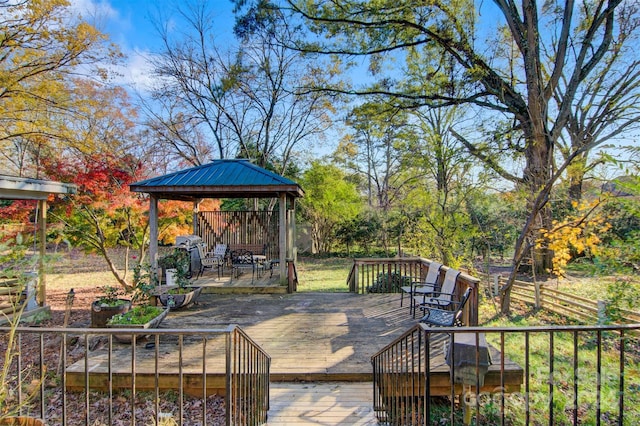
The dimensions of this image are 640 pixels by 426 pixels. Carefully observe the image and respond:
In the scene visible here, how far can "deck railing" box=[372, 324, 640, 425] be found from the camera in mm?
2236

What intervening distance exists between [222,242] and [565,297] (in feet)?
30.7

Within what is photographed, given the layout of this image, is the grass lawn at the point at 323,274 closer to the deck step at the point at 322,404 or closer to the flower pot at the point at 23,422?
the deck step at the point at 322,404

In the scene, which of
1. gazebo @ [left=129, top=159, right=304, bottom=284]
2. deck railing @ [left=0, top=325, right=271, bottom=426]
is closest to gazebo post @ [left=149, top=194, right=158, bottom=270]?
gazebo @ [left=129, top=159, right=304, bottom=284]

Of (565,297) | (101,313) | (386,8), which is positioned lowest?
(565,297)

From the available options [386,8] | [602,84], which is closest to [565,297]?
[602,84]

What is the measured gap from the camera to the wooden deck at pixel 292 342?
3537 mm

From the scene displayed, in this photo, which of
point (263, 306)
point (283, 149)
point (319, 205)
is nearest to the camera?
point (263, 306)

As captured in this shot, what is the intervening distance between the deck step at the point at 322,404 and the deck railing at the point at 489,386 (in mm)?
191

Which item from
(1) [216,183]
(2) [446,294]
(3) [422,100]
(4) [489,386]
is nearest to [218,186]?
(1) [216,183]

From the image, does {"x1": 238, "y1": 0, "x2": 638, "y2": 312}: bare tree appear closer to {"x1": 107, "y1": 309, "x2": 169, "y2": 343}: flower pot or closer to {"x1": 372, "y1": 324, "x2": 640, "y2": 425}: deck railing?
{"x1": 372, "y1": 324, "x2": 640, "y2": 425}: deck railing

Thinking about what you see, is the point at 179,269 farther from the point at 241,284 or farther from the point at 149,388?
the point at 149,388

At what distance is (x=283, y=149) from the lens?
586 inches

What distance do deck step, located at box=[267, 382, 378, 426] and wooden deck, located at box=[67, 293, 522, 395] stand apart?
0.09 m

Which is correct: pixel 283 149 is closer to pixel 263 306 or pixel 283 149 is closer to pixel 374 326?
pixel 263 306
